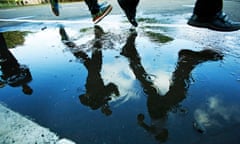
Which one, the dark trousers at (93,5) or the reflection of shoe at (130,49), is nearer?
the reflection of shoe at (130,49)

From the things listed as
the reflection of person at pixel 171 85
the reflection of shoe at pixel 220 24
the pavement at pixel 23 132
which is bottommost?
the reflection of person at pixel 171 85

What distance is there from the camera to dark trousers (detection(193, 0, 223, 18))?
242 cm

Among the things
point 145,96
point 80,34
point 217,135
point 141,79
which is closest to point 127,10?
point 80,34

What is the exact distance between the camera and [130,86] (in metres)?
1.87

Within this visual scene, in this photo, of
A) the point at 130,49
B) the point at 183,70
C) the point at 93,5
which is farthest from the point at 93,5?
the point at 183,70

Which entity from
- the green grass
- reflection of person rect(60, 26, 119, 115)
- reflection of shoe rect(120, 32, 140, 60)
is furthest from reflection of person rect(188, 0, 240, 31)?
the green grass

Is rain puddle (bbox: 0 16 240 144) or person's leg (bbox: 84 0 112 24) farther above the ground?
person's leg (bbox: 84 0 112 24)

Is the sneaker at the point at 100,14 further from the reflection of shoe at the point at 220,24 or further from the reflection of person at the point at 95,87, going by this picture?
the reflection of shoe at the point at 220,24

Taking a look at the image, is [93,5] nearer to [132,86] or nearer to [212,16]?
[212,16]

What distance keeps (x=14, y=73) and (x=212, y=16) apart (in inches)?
85.9

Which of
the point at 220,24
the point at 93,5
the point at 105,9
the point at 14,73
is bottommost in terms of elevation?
the point at 14,73

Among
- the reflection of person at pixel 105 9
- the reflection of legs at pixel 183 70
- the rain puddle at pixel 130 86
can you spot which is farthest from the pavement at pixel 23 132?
the reflection of person at pixel 105 9

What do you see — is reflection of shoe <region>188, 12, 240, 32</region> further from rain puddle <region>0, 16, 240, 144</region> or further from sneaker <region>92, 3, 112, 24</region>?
sneaker <region>92, 3, 112, 24</region>

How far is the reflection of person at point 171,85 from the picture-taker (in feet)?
4.47
